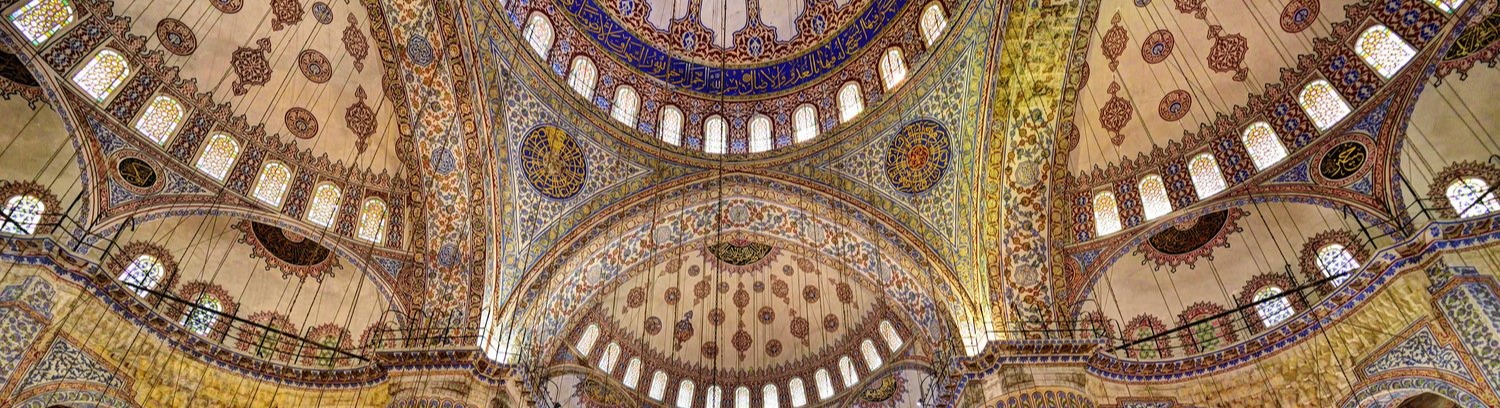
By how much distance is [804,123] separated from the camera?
1270 cm

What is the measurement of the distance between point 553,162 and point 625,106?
175cm

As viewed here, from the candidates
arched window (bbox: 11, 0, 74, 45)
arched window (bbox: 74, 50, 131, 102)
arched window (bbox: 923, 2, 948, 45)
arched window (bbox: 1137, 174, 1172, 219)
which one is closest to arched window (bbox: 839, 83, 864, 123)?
arched window (bbox: 923, 2, 948, 45)

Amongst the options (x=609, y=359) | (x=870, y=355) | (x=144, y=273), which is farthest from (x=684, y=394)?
(x=144, y=273)

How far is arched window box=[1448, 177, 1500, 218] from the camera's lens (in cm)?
794

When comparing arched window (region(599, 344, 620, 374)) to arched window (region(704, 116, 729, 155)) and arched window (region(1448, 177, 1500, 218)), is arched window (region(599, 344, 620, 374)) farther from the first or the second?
arched window (region(1448, 177, 1500, 218))

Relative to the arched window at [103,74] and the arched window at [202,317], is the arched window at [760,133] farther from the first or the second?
the arched window at [103,74]

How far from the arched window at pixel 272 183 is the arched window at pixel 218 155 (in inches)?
15.3

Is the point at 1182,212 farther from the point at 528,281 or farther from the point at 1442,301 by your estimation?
the point at 528,281

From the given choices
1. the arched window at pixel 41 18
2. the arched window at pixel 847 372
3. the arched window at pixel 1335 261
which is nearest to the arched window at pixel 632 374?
the arched window at pixel 847 372

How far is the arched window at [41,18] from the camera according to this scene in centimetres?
777

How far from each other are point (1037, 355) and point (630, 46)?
821 cm

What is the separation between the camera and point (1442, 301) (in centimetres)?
729

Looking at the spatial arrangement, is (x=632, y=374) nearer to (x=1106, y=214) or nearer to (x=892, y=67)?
(x=892, y=67)

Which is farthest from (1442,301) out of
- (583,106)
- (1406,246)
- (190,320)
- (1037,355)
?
(190,320)
